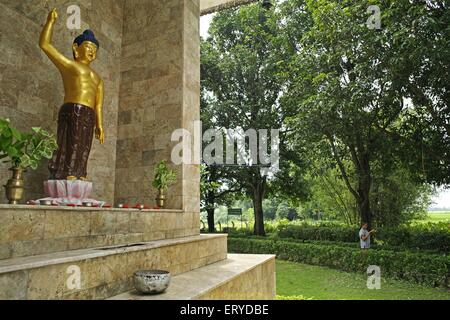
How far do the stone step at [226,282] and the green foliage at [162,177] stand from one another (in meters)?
1.68

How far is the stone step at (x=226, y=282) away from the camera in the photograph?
11.4 ft

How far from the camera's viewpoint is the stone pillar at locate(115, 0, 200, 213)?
6398 millimetres

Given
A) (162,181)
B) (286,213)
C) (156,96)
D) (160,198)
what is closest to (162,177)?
(162,181)

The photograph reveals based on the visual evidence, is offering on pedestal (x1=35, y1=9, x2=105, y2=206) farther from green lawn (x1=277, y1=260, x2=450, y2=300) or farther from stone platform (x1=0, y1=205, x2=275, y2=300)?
green lawn (x1=277, y1=260, x2=450, y2=300)

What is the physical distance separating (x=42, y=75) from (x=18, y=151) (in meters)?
3.20

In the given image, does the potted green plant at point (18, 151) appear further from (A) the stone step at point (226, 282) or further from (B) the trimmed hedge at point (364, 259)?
(B) the trimmed hedge at point (364, 259)

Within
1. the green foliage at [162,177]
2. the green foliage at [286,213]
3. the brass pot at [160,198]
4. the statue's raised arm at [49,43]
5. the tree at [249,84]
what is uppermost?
the tree at [249,84]

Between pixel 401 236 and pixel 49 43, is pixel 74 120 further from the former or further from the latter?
A: pixel 401 236

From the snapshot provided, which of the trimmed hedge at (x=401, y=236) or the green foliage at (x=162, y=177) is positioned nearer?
the green foliage at (x=162, y=177)

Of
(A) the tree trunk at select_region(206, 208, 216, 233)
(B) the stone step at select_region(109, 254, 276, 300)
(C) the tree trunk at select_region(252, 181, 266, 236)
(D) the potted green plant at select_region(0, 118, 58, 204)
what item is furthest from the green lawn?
(A) the tree trunk at select_region(206, 208, 216, 233)

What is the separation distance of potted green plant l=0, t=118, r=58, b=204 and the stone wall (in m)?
2.02

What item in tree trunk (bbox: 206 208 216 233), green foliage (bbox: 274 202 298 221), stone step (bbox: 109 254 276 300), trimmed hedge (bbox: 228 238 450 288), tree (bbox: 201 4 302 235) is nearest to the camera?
stone step (bbox: 109 254 276 300)

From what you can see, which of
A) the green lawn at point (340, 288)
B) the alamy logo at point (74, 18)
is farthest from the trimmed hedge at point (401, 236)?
the alamy logo at point (74, 18)

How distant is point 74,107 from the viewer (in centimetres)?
467
